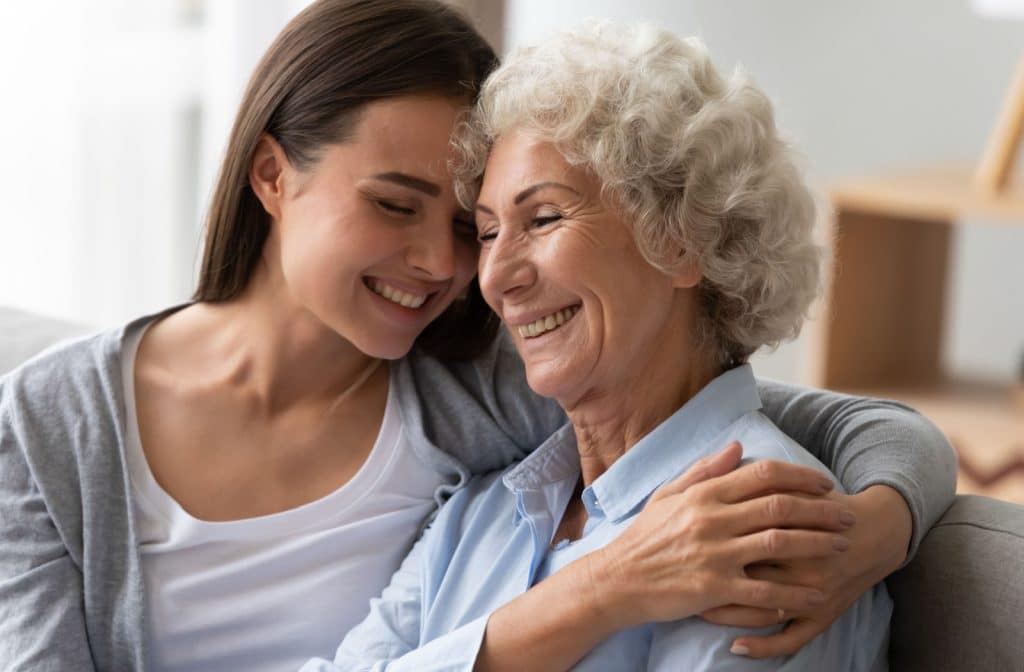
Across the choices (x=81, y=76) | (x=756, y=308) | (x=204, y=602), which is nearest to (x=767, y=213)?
(x=756, y=308)

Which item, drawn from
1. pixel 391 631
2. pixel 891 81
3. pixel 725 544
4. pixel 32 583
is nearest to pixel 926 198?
pixel 891 81

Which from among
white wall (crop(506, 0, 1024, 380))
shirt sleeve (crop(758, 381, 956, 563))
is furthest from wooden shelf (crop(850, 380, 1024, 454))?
shirt sleeve (crop(758, 381, 956, 563))

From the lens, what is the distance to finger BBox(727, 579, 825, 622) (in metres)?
1.34

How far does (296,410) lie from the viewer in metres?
1.89

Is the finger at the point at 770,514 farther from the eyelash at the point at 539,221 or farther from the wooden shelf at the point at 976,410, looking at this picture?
the wooden shelf at the point at 976,410

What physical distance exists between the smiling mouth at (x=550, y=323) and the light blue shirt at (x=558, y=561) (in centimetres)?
16

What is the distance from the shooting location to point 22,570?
1717mm

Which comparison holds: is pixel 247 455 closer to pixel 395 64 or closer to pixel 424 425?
pixel 424 425

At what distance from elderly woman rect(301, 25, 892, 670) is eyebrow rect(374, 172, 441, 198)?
0.07 meters

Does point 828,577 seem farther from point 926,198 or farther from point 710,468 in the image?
point 926,198

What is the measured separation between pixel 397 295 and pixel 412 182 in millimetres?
148

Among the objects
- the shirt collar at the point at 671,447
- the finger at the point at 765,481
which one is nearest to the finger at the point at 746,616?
the finger at the point at 765,481

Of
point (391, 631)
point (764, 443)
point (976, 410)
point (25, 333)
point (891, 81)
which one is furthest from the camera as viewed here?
point (891, 81)

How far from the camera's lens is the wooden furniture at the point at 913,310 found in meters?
3.30
